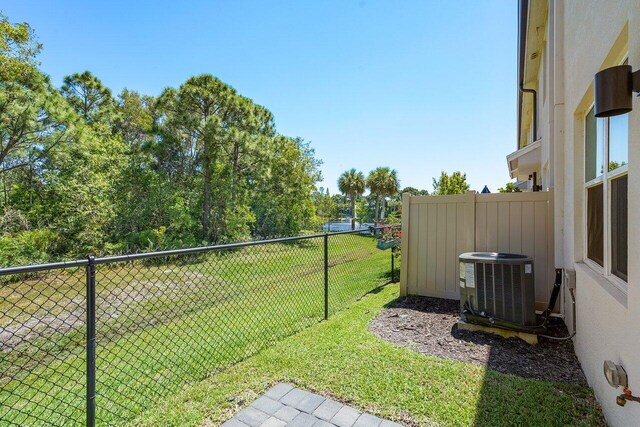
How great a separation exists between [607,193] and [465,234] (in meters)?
2.84

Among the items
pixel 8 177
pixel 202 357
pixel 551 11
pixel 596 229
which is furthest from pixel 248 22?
pixel 8 177

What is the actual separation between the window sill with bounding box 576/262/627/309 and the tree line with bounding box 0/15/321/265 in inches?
482

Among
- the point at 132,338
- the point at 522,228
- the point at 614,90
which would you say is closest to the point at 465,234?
the point at 522,228

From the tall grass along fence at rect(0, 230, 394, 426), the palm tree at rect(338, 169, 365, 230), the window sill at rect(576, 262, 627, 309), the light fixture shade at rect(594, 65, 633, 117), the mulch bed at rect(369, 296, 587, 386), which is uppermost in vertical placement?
the palm tree at rect(338, 169, 365, 230)

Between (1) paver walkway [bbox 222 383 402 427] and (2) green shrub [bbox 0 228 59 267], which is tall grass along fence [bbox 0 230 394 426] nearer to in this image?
(1) paver walkway [bbox 222 383 402 427]

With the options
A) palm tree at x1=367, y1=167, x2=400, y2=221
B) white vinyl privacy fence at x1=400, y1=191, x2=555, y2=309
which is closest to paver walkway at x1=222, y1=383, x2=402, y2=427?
white vinyl privacy fence at x1=400, y1=191, x2=555, y2=309

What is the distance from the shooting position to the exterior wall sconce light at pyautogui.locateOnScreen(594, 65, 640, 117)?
1.48 meters

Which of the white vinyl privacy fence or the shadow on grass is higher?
the white vinyl privacy fence

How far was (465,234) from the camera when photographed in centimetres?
496

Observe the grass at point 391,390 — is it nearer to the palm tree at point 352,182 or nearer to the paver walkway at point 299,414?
the paver walkway at point 299,414

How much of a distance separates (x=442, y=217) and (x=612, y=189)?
3.09m

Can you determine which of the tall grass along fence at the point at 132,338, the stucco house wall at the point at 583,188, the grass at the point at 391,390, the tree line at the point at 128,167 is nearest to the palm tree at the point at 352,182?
the tree line at the point at 128,167

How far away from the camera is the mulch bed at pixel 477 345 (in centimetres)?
286

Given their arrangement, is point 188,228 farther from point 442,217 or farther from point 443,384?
point 443,384
